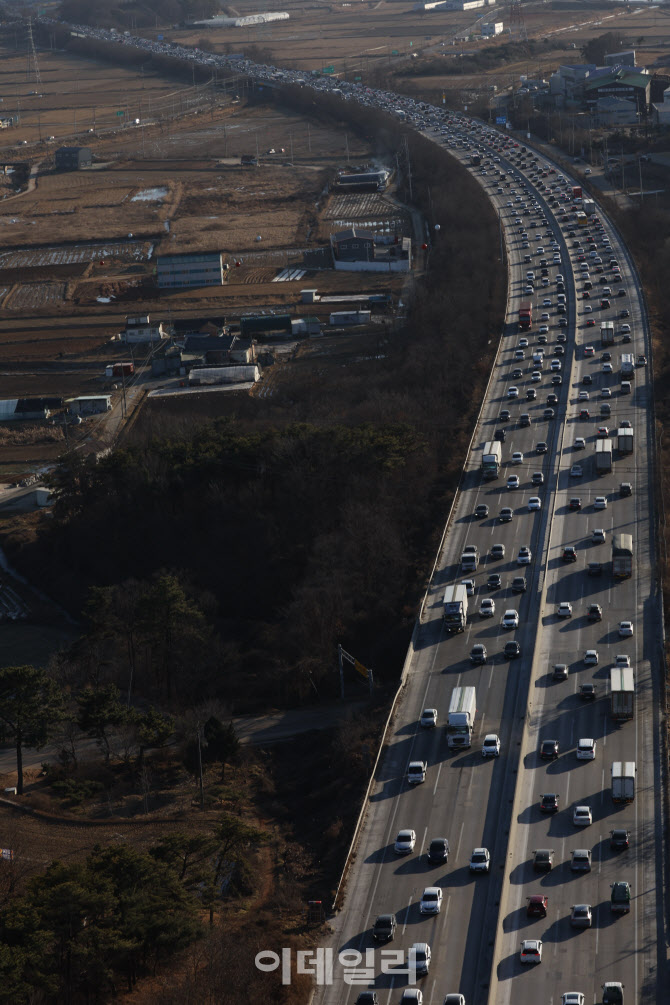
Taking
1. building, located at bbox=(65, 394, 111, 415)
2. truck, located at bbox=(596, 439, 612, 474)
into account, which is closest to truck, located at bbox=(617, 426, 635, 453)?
truck, located at bbox=(596, 439, 612, 474)

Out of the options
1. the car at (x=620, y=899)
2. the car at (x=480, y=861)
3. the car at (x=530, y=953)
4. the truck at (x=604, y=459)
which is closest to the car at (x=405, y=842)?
the car at (x=480, y=861)

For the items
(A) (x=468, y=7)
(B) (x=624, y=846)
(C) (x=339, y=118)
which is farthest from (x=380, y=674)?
(A) (x=468, y=7)

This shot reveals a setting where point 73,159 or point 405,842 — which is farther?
point 73,159

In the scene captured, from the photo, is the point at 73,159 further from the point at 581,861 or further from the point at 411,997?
the point at 411,997

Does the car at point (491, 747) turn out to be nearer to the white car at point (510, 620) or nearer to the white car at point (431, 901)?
the white car at point (431, 901)

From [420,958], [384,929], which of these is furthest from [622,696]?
[420,958]
